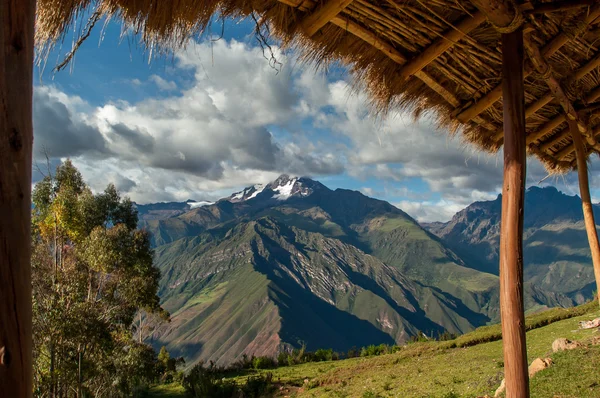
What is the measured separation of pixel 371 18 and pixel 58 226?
16.7 meters

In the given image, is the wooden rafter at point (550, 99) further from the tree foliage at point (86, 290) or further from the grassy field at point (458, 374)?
the tree foliage at point (86, 290)

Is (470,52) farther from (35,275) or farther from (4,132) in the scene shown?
(35,275)

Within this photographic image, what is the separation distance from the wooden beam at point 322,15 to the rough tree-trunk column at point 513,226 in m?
1.25

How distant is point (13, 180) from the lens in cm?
115

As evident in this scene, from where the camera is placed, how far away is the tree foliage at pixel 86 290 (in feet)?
37.1

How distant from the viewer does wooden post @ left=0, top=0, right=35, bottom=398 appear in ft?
3.61

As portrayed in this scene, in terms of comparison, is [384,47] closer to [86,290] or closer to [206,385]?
[206,385]

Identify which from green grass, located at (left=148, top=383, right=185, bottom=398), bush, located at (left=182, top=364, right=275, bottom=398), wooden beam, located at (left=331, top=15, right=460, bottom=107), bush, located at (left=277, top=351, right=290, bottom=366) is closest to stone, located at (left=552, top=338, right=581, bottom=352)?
wooden beam, located at (left=331, top=15, right=460, bottom=107)

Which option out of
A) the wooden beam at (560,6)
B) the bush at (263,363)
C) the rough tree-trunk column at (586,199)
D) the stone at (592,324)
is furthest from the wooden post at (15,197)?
the bush at (263,363)

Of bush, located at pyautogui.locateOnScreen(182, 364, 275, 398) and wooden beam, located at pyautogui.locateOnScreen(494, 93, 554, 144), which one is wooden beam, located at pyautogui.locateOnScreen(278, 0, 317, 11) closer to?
wooden beam, located at pyautogui.locateOnScreen(494, 93, 554, 144)

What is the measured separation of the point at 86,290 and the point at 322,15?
14.0 metres

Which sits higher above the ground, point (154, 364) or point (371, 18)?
point (371, 18)

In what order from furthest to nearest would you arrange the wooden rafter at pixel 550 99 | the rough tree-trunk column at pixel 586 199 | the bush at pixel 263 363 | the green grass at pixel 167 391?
the bush at pixel 263 363
the green grass at pixel 167 391
the rough tree-trunk column at pixel 586 199
the wooden rafter at pixel 550 99

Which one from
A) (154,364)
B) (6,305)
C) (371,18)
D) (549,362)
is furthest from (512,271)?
(154,364)
